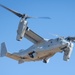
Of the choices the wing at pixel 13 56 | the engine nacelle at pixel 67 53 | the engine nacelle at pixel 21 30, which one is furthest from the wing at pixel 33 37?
the engine nacelle at pixel 21 30

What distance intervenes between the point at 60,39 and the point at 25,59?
30.1ft

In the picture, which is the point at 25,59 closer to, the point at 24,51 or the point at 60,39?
the point at 24,51

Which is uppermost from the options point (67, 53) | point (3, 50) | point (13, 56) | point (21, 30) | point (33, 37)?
point (21, 30)

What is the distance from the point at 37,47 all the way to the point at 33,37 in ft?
12.3

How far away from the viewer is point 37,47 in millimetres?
103688

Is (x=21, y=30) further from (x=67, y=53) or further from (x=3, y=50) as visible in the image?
(x=3, y=50)

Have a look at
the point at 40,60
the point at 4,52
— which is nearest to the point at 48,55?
the point at 40,60

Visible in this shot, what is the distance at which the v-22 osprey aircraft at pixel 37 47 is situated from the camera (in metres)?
98.9

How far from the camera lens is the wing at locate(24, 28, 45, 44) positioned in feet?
345

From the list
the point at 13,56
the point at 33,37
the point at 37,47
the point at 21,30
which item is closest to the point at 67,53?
the point at 37,47

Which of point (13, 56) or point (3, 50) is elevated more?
point (3, 50)

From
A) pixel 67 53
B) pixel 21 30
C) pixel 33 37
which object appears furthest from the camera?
pixel 33 37

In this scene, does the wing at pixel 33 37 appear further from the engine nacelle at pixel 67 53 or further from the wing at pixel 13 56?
the engine nacelle at pixel 67 53

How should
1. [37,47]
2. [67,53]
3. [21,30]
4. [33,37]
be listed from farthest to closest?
[33,37] → [37,47] → [67,53] → [21,30]
